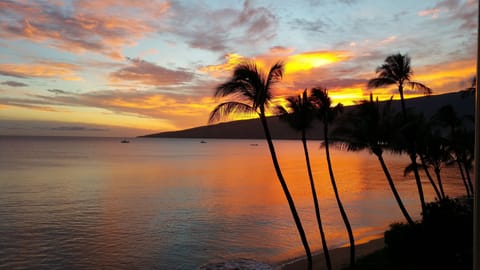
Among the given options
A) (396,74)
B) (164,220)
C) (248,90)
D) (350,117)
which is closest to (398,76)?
(396,74)

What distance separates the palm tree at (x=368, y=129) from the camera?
18484 millimetres

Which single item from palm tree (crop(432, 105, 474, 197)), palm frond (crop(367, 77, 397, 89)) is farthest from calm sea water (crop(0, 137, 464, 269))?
palm frond (crop(367, 77, 397, 89))

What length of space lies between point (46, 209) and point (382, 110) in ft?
106

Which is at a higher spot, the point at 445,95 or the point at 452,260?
the point at 445,95

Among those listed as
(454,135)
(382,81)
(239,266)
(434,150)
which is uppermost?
(382,81)

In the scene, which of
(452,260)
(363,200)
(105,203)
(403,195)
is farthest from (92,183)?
(452,260)

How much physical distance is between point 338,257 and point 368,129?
→ 8.46 metres

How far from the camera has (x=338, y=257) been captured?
22234 mm

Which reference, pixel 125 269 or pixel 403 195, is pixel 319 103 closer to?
pixel 125 269

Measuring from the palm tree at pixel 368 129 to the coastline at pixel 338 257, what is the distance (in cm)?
650

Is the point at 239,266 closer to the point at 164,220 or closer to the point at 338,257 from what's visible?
the point at 338,257

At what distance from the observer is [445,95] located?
12750cm

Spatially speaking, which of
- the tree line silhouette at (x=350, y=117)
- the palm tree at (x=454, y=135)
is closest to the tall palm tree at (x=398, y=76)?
the tree line silhouette at (x=350, y=117)

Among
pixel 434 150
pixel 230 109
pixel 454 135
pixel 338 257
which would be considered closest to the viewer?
pixel 230 109
